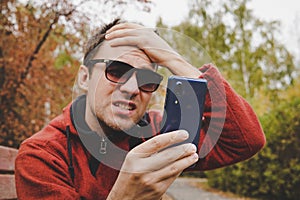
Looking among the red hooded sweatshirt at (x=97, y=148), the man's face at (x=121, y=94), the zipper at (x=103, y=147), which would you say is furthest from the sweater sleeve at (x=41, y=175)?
the man's face at (x=121, y=94)

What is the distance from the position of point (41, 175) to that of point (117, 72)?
521 millimetres

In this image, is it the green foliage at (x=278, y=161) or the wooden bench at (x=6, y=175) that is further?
the green foliage at (x=278, y=161)

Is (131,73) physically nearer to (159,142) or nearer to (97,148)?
(97,148)

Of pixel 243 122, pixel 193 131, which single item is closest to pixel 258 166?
pixel 243 122

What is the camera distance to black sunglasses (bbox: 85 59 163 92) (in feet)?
5.82

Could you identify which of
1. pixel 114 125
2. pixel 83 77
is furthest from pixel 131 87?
pixel 83 77

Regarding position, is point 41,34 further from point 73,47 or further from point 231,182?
point 231,182

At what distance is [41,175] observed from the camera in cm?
178

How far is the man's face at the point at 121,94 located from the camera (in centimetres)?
176

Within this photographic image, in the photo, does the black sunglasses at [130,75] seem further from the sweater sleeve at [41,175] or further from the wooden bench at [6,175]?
the wooden bench at [6,175]

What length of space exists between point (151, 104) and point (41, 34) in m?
4.45

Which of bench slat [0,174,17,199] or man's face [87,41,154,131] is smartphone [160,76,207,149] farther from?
bench slat [0,174,17,199]

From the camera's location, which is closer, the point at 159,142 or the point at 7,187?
the point at 159,142

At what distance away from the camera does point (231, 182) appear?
10000 millimetres
